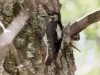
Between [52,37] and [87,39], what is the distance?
1357mm

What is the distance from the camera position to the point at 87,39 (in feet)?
12.1

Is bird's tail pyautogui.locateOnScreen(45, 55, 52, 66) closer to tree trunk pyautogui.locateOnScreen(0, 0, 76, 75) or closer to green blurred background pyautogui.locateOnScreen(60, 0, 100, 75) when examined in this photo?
tree trunk pyautogui.locateOnScreen(0, 0, 76, 75)

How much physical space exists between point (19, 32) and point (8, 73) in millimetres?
310

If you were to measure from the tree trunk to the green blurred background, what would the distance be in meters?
1.00

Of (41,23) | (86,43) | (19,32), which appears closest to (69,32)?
(41,23)

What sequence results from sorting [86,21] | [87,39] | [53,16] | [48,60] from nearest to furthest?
[48,60]
[86,21]
[53,16]
[87,39]

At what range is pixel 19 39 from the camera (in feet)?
6.98

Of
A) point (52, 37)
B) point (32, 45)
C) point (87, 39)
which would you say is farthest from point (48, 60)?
point (87, 39)

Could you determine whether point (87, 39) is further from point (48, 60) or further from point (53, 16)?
point (48, 60)

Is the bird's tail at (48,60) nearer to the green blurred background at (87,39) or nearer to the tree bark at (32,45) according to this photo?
the tree bark at (32,45)

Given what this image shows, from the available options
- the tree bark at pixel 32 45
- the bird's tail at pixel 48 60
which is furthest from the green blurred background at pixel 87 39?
the bird's tail at pixel 48 60

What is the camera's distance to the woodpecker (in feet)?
7.27

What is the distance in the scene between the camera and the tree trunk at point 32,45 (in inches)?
81.4

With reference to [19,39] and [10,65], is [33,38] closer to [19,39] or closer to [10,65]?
[19,39]
